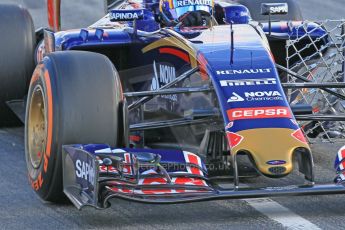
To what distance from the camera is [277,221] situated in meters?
5.87

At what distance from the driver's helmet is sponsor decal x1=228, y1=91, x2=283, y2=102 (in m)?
1.85

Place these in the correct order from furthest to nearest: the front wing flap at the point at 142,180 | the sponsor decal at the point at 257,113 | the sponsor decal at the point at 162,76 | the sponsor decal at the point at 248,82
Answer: the sponsor decal at the point at 162,76 → the sponsor decal at the point at 248,82 → the sponsor decal at the point at 257,113 → the front wing flap at the point at 142,180

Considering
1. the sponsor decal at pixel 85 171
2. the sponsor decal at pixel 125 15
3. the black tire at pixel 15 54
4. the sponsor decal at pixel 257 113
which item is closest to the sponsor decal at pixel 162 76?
the sponsor decal at pixel 125 15

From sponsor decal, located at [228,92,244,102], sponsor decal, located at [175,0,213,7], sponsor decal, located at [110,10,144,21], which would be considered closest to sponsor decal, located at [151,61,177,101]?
sponsor decal, located at [110,10,144,21]

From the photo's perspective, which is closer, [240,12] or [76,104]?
[76,104]

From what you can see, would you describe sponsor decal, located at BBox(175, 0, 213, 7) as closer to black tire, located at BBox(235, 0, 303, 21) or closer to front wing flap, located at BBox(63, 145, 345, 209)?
front wing flap, located at BBox(63, 145, 345, 209)

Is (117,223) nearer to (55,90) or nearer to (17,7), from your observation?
(55,90)

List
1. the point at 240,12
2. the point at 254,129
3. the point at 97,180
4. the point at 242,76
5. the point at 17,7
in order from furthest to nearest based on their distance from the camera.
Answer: the point at 17,7 < the point at 240,12 < the point at 242,76 < the point at 254,129 < the point at 97,180

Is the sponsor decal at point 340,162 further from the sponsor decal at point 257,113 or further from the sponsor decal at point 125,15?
the sponsor decal at point 125,15

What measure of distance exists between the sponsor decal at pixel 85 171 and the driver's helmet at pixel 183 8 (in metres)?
2.44

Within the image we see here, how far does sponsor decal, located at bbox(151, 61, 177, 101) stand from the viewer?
24.3ft

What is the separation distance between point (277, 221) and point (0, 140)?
12.0 ft

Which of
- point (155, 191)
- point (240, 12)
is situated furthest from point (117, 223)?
point (240, 12)

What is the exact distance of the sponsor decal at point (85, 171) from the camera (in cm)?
564
